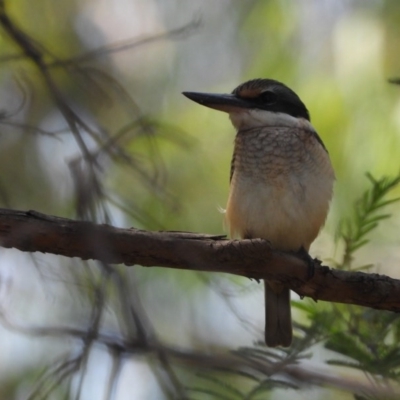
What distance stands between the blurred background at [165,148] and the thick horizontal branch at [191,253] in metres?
0.06

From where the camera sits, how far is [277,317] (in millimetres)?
2979

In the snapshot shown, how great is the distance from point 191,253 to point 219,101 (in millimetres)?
1108

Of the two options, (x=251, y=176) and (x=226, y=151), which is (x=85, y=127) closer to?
(x=251, y=176)

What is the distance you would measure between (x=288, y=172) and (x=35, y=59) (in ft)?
3.66

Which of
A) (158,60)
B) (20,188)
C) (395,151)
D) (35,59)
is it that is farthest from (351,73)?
(35,59)

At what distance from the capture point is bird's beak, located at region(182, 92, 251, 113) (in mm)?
3125

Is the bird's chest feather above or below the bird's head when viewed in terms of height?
below

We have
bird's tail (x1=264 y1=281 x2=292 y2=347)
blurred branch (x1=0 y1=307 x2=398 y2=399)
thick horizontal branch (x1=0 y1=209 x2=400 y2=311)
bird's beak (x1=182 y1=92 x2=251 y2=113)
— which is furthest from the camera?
bird's beak (x1=182 y1=92 x2=251 y2=113)

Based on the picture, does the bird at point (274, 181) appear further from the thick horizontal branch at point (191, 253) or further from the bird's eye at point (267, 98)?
the thick horizontal branch at point (191, 253)

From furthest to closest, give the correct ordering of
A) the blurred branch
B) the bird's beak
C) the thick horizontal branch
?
the bird's beak < the thick horizontal branch < the blurred branch

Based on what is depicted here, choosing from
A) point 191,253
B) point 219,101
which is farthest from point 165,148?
point 191,253

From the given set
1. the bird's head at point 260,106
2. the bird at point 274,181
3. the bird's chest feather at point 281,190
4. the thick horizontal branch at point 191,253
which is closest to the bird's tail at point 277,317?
the bird at point 274,181

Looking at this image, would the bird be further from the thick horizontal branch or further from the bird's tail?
the thick horizontal branch

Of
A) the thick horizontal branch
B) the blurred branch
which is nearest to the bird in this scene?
the thick horizontal branch
